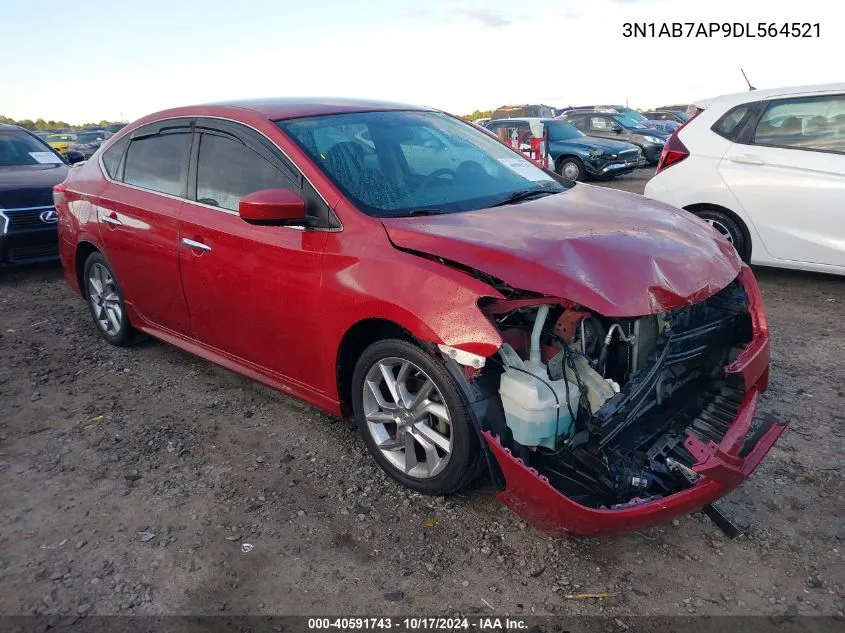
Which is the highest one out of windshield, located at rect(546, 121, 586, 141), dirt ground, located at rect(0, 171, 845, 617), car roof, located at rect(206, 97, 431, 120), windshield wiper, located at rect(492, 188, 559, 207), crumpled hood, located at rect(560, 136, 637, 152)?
car roof, located at rect(206, 97, 431, 120)

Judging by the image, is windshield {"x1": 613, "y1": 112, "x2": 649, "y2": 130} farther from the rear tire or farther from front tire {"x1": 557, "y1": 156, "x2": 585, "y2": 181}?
the rear tire

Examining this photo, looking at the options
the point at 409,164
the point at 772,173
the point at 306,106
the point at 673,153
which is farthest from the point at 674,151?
the point at 306,106

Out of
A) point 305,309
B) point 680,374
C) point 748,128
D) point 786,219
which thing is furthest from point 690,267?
point 748,128

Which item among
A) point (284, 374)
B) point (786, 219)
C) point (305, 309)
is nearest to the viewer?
point (305, 309)

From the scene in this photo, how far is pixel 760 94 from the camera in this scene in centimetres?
585

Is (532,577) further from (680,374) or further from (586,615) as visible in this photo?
(680,374)

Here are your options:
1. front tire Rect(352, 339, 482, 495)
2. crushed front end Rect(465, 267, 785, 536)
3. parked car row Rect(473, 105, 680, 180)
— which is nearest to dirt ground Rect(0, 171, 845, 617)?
front tire Rect(352, 339, 482, 495)

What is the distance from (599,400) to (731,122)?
14.6 ft

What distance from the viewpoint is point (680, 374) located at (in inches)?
118

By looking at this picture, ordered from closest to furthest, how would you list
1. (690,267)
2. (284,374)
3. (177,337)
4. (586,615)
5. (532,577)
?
(586,615) < (532,577) < (690,267) < (284,374) < (177,337)

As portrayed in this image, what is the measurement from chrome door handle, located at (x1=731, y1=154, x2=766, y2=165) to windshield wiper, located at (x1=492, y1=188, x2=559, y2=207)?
301 cm

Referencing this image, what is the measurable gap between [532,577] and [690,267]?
1.41 meters

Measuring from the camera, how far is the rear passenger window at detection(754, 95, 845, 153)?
5.44 m

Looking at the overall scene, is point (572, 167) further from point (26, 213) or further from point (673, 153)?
point (26, 213)
